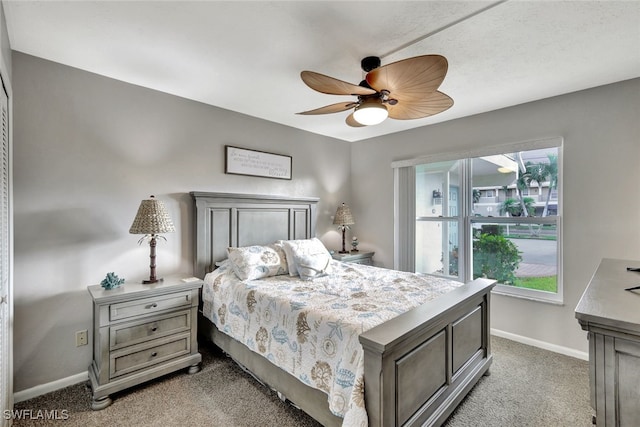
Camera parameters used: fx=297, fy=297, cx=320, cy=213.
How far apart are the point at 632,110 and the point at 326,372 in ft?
10.5

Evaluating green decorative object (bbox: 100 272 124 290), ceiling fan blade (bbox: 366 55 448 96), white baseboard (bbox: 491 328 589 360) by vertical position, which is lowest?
white baseboard (bbox: 491 328 589 360)

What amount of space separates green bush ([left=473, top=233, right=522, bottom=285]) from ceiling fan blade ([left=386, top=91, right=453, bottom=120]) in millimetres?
1971

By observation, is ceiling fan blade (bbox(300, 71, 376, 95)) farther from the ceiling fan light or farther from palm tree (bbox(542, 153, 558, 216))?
palm tree (bbox(542, 153, 558, 216))

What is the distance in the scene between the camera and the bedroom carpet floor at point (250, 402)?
6.25ft

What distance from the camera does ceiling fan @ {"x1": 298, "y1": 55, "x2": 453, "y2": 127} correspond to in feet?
4.92

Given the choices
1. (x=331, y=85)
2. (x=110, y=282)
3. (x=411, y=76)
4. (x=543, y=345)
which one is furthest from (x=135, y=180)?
(x=543, y=345)

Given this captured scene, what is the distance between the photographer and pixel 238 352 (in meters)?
2.39

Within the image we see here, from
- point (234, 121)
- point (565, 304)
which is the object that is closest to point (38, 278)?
point (234, 121)

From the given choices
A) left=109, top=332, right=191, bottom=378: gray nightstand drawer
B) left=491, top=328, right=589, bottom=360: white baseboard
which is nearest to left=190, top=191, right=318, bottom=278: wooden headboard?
left=109, top=332, right=191, bottom=378: gray nightstand drawer

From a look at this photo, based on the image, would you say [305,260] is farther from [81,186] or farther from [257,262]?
[81,186]

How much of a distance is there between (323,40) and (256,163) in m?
1.78

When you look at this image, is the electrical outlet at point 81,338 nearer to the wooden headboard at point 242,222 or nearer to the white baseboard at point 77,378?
the white baseboard at point 77,378

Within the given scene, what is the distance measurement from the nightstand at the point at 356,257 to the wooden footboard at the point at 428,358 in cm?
176

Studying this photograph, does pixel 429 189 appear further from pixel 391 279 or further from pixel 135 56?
pixel 135 56
